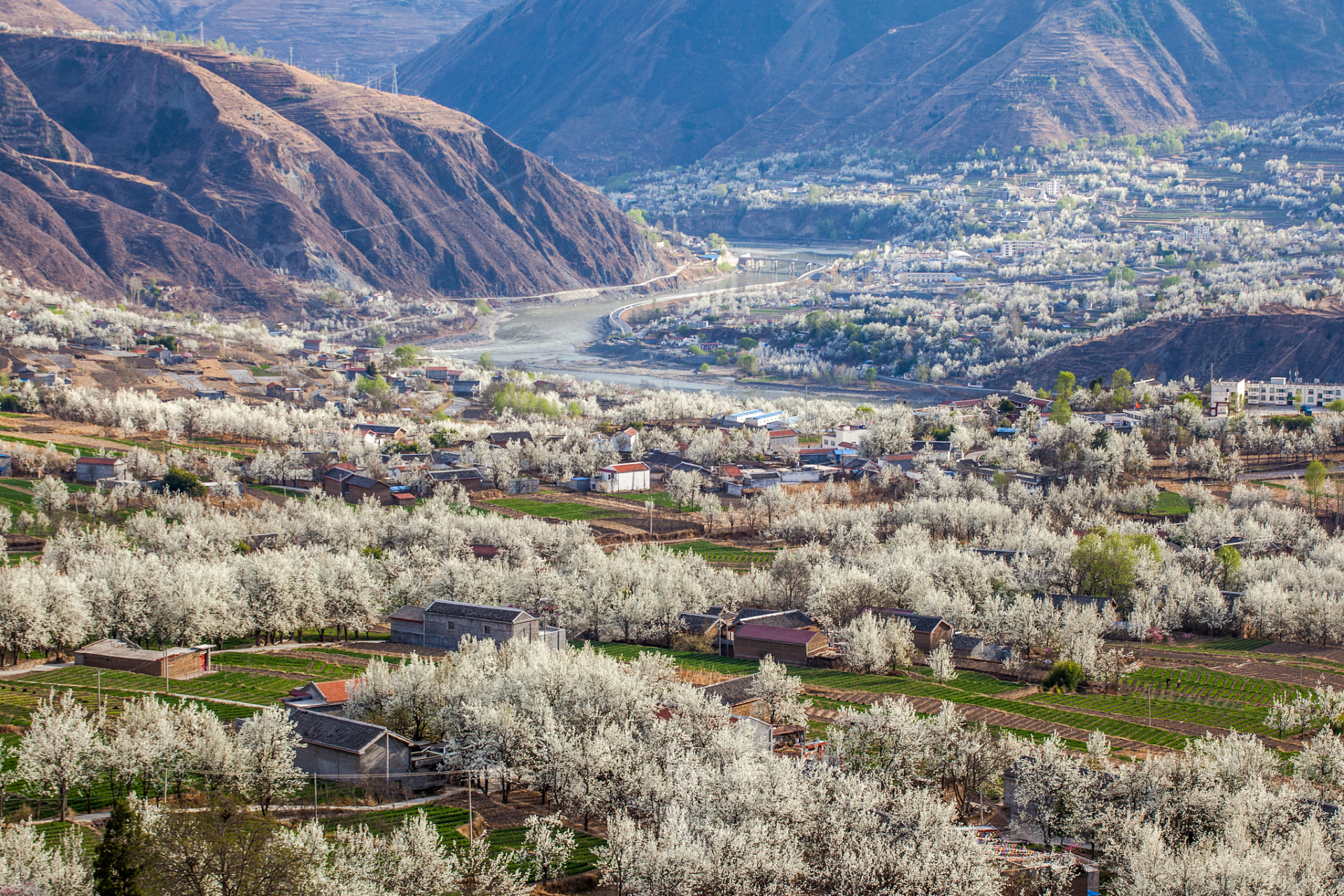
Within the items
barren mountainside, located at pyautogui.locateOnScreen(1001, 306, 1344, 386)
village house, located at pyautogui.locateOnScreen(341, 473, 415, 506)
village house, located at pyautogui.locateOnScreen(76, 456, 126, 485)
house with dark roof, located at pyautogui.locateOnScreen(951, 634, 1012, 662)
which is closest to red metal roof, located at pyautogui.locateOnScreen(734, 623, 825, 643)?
house with dark roof, located at pyautogui.locateOnScreen(951, 634, 1012, 662)

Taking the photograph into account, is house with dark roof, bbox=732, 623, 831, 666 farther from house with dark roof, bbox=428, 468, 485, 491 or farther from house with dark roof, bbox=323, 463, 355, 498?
house with dark roof, bbox=323, 463, 355, 498

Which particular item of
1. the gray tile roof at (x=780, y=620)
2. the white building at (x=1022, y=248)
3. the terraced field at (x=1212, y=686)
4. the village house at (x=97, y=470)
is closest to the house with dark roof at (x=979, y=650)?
the terraced field at (x=1212, y=686)

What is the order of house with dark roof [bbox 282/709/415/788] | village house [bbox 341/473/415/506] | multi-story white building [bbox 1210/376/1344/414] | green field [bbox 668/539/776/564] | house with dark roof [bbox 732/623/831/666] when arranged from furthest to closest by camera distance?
multi-story white building [bbox 1210/376/1344/414], village house [bbox 341/473/415/506], green field [bbox 668/539/776/564], house with dark roof [bbox 732/623/831/666], house with dark roof [bbox 282/709/415/788]

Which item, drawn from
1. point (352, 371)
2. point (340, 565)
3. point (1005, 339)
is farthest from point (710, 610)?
point (1005, 339)

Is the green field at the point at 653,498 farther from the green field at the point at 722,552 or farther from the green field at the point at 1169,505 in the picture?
the green field at the point at 1169,505

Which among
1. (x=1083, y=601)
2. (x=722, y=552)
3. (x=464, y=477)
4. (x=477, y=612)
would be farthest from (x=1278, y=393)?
(x=477, y=612)

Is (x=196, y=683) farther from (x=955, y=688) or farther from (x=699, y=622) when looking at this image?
(x=955, y=688)

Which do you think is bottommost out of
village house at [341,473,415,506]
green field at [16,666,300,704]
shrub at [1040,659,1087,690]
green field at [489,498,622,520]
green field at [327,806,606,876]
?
green field at [327,806,606,876]
